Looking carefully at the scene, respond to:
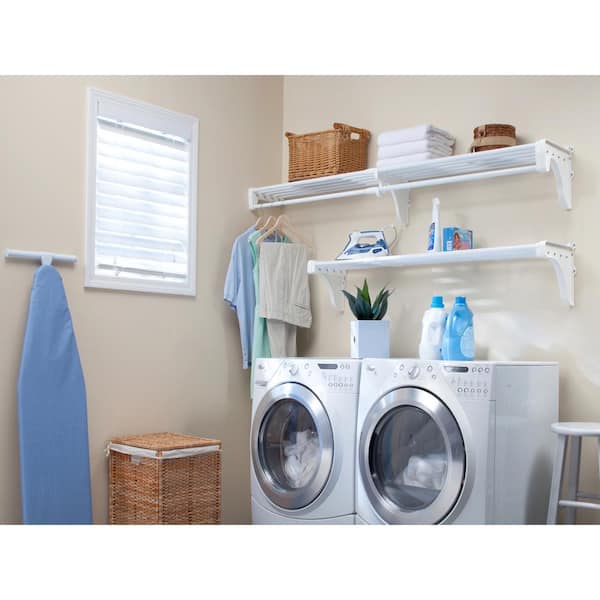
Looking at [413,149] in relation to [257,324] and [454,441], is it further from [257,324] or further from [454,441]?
[454,441]

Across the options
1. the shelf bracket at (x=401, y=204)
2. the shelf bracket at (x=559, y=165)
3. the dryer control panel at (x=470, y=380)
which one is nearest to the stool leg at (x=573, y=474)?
the dryer control panel at (x=470, y=380)

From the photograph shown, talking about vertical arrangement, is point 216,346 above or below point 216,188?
below

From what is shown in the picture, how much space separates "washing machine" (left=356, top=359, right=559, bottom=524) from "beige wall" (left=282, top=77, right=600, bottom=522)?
22 cm

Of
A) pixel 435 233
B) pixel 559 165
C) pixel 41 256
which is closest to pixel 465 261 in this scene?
pixel 435 233

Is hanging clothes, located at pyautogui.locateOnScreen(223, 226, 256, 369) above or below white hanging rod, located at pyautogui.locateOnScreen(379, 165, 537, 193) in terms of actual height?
below

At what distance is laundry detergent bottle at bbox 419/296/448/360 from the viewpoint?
10.0 feet

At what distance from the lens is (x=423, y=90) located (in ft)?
11.4

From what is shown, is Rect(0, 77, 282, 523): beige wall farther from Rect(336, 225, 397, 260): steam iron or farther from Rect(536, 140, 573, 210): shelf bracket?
Rect(536, 140, 573, 210): shelf bracket

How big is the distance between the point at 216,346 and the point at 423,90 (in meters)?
1.48

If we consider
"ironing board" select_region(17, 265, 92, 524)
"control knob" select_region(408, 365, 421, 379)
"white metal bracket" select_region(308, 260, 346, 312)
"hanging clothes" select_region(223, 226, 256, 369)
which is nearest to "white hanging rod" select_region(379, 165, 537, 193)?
"white metal bracket" select_region(308, 260, 346, 312)

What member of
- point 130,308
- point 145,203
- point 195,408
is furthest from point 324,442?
point 145,203
